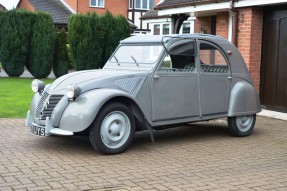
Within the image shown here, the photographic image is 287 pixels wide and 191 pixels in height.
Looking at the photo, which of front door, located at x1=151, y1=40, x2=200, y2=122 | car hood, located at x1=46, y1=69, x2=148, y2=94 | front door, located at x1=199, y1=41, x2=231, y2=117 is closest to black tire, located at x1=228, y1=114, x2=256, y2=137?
front door, located at x1=199, y1=41, x2=231, y2=117

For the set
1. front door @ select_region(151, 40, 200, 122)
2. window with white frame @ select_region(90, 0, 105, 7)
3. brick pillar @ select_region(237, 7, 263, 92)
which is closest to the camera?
front door @ select_region(151, 40, 200, 122)

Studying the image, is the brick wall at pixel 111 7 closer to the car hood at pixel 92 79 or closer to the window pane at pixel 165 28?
the window pane at pixel 165 28

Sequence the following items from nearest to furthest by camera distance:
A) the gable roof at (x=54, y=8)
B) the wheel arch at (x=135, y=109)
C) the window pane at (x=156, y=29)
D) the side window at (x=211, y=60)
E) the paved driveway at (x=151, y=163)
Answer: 1. the paved driveway at (x=151, y=163)
2. the wheel arch at (x=135, y=109)
3. the side window at (x=211, y=60)
4. the window pane at (x=156, y=29)
5. the gable roof at (x=54, y=8)

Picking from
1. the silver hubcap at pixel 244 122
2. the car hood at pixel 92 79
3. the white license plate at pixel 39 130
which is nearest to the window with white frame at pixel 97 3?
the silver hubcap at pixel 244 122

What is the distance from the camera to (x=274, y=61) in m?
11.9

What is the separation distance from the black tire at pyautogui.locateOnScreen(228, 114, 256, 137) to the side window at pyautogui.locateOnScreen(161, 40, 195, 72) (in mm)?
1357

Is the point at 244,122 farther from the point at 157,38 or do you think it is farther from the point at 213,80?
the point at 157,38

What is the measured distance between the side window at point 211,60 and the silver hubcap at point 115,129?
1.95 metres

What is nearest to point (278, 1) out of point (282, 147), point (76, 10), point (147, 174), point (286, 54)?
point (286, 54)

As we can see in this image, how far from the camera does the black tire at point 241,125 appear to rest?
8414mm

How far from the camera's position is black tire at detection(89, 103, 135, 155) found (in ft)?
21.5

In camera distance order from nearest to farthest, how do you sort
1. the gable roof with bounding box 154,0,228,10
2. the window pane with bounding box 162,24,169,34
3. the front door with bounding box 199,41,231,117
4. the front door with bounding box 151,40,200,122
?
the front door with bounding box 151,40,200,122 → the front door with bounding box 199,41,231,117 → the gable roof with bounding box 154,0,228,10 → the window pane with bounding box 162,24,169,34

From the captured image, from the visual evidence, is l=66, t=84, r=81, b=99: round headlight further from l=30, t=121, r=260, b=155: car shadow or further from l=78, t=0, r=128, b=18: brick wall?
l=78, t=0, r=128, b=18: brick wall

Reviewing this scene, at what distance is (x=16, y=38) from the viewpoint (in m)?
21.1
